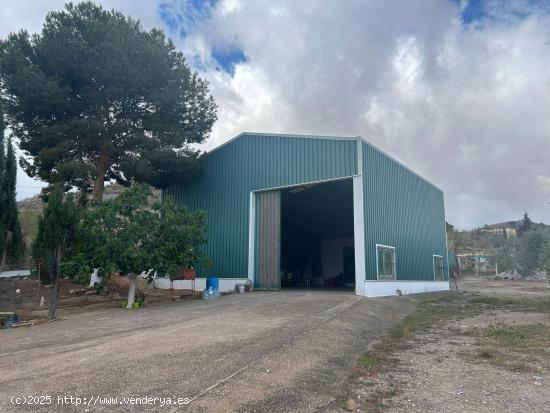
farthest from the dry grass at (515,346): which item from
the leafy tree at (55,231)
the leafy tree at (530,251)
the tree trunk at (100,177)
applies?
the tree trunk at (100,177)

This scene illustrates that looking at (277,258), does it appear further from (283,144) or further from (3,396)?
(3,396)

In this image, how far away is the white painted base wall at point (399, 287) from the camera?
1848cm

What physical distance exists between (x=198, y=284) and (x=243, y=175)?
6.67 metres

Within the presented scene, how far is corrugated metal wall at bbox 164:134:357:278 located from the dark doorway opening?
741 centimetres

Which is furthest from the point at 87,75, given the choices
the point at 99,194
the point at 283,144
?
the point at 283,144

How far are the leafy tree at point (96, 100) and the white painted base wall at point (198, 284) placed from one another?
19.6ft

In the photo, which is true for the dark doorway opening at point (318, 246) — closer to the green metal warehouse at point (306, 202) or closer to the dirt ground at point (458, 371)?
the green metal warehouse at point (306, 202)

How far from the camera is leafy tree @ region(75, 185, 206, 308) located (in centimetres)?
1522

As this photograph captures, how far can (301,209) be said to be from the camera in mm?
30531

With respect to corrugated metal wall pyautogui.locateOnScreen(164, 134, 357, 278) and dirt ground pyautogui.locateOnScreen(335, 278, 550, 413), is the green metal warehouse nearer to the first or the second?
corrugated metal wall pyautogui.locateOnScreen(164, 134, 357, 278)

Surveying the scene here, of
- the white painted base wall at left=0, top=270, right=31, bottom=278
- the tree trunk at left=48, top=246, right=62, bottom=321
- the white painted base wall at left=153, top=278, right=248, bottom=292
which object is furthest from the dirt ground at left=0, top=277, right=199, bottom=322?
the tree trunk at left=48, top=246, right=62, bottom=321

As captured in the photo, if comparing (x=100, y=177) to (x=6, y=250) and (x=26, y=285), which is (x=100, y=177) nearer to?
(x=26, y=285)

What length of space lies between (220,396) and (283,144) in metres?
16.1

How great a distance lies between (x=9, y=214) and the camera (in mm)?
23922
